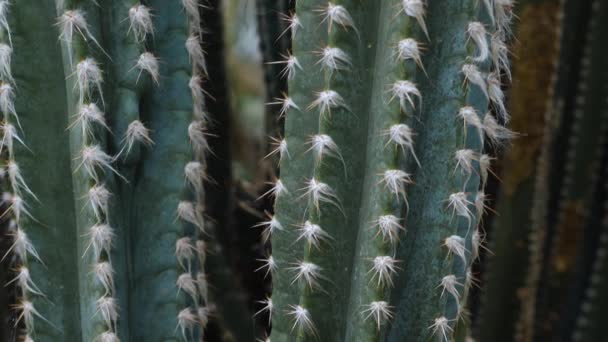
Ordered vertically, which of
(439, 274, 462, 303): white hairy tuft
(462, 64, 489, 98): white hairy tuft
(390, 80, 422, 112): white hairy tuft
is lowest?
(439, 274, 462, 303): white hairy tuft

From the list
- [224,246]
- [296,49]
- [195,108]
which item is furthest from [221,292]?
[296,49]

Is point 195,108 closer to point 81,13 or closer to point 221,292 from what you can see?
point 81,13

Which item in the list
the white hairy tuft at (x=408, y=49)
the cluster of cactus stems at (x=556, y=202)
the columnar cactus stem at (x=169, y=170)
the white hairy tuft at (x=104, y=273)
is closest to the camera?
the white hairy tuft at (x=408, y=49)

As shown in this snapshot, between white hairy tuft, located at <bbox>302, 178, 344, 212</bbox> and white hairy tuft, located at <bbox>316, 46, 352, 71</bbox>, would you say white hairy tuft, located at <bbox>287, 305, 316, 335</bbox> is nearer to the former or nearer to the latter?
white hairy tuft, located at <bbox>302, 178, 344, 212</bbox>

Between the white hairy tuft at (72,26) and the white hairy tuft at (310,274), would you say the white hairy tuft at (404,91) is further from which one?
the white hairy tuft at (72,26)

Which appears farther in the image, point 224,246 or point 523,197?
A: point 523,197

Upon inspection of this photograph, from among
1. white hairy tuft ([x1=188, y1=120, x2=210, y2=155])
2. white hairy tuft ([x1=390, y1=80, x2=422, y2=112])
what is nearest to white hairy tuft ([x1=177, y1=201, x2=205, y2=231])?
white hairy tuft ([x1=188, y1=120, x2=210, y2=155])

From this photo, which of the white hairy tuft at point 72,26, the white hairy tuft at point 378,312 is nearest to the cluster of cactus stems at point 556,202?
the white hairy tuft at point 378,312
